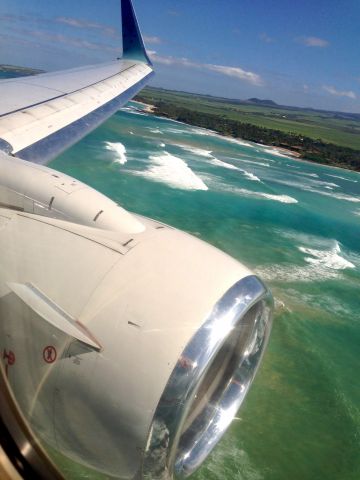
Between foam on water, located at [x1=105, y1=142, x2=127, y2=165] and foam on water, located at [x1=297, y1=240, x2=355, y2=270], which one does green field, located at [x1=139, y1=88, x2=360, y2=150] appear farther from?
foam on water, located at [x1=297, y1=240, x2=355, y2=270]

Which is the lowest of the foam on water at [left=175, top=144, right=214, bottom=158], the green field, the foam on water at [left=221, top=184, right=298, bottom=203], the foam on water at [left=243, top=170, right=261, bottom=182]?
the foam on water at [left=221, top=184, right=298, bottom=203]

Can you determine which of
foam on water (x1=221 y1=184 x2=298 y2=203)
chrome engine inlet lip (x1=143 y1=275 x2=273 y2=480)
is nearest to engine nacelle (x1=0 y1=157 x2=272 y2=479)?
chrome engine inlet lip (x1=143 y1=275 x2=273 y2=480)

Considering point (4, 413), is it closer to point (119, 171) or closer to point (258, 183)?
point (119, 171)

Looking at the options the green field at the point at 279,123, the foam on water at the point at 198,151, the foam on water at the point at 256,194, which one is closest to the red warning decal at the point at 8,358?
the foam on water at the point at 256,194

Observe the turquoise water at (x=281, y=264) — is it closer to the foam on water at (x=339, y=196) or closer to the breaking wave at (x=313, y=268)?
the breaking wave at (x=313, y=268)

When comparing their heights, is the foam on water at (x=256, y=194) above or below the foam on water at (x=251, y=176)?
below

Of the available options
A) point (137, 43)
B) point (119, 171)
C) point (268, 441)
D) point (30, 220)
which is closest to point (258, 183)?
point (119, 171)
